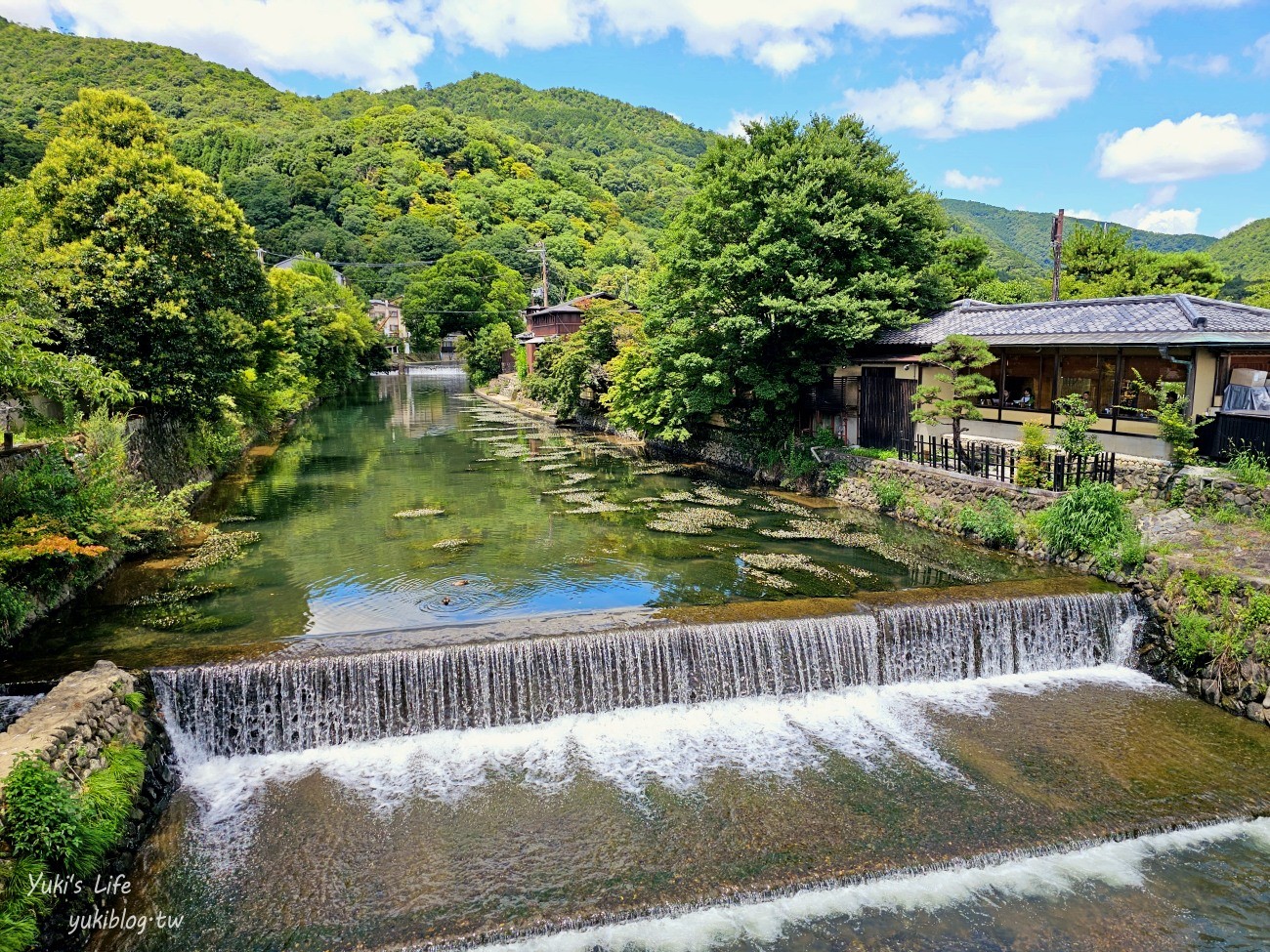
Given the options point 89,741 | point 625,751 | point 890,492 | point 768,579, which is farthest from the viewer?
point 890,492

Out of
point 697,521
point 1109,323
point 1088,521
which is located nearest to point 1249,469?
point 1088,521

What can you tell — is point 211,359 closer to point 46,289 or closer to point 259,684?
point 46,289

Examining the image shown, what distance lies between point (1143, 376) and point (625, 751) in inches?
647

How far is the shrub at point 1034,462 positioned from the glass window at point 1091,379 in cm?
265

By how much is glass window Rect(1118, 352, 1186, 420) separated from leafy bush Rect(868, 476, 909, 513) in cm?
534

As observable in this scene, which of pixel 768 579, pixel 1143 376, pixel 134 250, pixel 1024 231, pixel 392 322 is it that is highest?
pixel 1024 231

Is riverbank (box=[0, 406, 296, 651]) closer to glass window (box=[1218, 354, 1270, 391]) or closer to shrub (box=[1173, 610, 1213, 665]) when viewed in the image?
shrub (box=[1173, 610, 1213, 665])

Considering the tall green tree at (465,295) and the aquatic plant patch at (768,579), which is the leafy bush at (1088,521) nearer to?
the aquatic plant patch at (768,579)

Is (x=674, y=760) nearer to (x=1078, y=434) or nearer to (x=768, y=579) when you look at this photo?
(x=768, y=579)

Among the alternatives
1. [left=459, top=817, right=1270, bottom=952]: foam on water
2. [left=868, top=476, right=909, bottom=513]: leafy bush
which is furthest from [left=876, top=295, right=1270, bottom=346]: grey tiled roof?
[left=459, top=817, right=1270, bottom=952]: foam on water

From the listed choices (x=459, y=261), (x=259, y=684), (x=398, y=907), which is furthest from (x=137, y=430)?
(x=459, y=261)

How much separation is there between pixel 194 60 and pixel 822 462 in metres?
146

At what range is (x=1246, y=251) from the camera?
57.1 meters

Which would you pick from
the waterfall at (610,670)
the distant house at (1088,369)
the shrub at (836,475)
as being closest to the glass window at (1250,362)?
the distant house at (1088,369)
